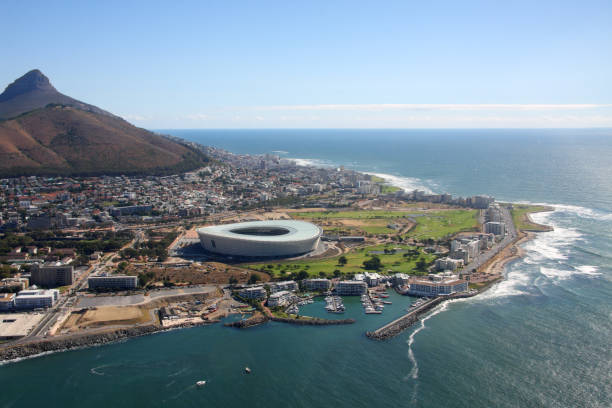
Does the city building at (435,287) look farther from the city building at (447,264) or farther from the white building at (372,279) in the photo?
the city building at (447,264)

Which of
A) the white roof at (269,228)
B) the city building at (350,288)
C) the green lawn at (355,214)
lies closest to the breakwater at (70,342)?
the city building at (350,288)

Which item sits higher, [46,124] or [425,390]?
[46,124]

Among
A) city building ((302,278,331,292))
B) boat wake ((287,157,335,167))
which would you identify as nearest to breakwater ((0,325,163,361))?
city building ((302,278,331,292))

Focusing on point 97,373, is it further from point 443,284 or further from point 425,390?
point 443,284

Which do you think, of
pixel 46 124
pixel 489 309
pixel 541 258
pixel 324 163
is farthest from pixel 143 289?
pixel 324 163

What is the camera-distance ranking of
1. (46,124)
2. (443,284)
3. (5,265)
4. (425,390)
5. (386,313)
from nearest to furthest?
(425,390) → (386,313) → (443,284) → (5,265) → (46,124)

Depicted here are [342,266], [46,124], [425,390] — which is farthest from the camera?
[46,124]
